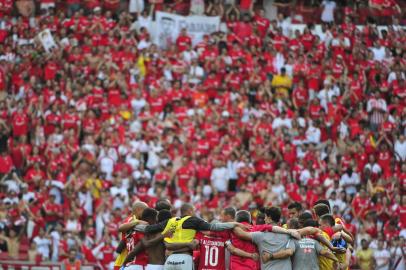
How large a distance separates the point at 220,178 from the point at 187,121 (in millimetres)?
1999

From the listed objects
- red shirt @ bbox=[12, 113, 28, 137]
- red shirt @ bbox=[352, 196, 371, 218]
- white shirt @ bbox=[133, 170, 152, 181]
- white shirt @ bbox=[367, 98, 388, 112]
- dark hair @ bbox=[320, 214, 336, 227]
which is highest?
dark hair @ bbox=[320, 214, 336, 227]

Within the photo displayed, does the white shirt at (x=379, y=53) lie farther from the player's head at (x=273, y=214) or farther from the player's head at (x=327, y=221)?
the player's head at (x=273, y=214)

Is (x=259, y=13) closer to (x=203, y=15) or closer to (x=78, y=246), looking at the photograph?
(x=203, y=15)

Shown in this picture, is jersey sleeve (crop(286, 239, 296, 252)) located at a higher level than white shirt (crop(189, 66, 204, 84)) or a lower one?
higher

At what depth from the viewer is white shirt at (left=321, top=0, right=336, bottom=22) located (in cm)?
3462

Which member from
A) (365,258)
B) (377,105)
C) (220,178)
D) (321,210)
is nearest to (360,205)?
(365,258)

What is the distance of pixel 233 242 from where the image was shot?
52.2 feet

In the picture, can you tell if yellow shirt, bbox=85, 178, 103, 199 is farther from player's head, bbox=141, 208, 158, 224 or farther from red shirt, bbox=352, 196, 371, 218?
player's head, bbox=141, 208, 158, 224

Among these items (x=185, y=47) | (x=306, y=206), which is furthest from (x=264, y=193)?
(x=185, y=47)

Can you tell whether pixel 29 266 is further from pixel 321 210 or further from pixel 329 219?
pixel 329 219

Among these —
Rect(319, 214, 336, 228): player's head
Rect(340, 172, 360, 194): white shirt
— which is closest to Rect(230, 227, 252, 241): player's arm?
Rect(319, 214, 336, 228): player's head

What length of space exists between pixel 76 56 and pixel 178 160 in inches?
189

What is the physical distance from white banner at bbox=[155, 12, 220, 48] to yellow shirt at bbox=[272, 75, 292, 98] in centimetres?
291

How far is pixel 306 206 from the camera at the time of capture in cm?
2666
